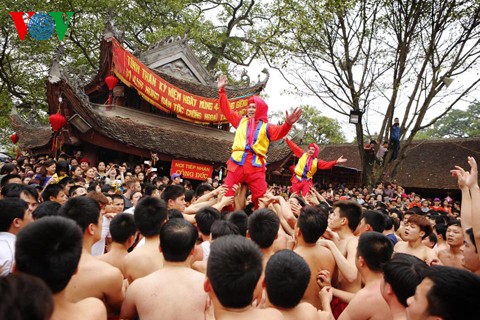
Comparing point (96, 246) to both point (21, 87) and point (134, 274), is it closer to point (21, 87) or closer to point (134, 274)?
point (134, 274)

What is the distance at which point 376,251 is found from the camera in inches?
107

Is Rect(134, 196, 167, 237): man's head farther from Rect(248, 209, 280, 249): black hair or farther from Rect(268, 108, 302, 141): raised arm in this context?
Rect(268, 108, 302, 141): raised arm

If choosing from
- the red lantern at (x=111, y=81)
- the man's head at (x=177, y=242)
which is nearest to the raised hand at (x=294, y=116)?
the man's head at (x=177, y=242)

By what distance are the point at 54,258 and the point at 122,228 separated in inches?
52.6

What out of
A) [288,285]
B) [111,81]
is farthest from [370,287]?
[111,81]

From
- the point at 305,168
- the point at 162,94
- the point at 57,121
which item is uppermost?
the point at 162,94

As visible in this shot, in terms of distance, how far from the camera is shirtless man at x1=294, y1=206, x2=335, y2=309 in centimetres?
312

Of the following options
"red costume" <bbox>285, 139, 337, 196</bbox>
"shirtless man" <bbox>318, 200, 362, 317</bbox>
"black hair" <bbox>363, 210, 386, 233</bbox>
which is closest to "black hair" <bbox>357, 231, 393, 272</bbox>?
"shirtless man" <bbox>318, 200, 362, 317</bbox>

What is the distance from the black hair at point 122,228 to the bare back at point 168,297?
2.61ft

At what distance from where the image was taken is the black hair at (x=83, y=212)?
9.22 feet

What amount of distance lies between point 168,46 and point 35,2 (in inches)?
231

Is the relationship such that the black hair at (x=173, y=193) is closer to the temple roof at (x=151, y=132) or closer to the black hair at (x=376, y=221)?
the black hair at (x=376, y=221)

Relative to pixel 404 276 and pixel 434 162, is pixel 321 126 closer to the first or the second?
pixel 434 162

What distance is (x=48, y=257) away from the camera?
1771 millimetres
